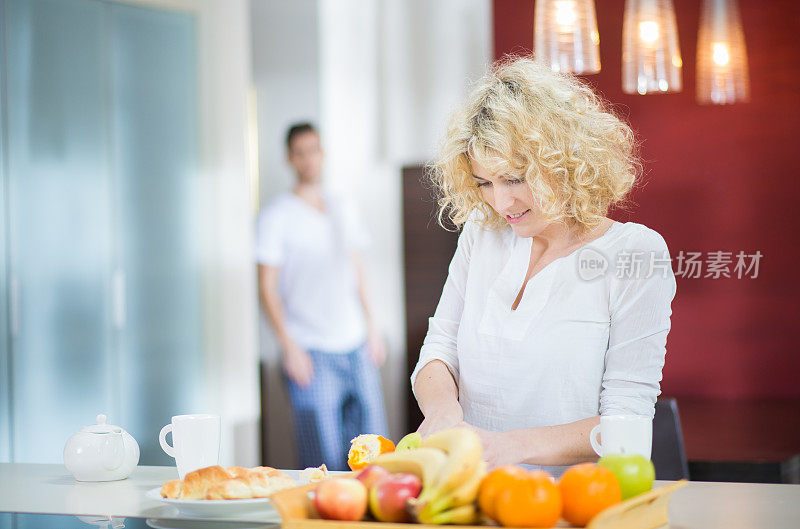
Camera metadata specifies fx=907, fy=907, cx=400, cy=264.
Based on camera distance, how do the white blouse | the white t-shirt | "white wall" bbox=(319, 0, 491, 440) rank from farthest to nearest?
"white wall" bbox=(319, 0, 491, 440)
the white t-shirt
the white blouse

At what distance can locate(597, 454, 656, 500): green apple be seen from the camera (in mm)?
1195

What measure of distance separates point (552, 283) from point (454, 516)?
80cm

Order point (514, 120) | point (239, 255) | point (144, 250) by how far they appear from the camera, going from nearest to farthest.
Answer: point (514, 120), point (144, 250), point (239, 255)

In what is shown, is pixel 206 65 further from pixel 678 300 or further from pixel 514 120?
pixel 514 120

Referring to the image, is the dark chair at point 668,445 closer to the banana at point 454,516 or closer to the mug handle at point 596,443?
the mug handle at point 596,443

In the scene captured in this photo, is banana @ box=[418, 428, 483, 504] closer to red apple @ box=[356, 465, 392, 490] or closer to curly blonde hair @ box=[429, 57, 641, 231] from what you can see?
red apple @ box=[356, 465, 392, 490]

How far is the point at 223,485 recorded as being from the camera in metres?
1.38

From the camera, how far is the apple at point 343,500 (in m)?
1.13

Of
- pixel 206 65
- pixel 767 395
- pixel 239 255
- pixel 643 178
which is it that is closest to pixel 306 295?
pixel 239 255

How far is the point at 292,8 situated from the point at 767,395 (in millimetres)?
2958

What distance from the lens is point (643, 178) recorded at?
4.12 metres

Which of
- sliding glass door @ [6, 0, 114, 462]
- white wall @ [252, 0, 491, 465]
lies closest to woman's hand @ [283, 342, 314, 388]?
white wall @ [252, 0, 491, 465]

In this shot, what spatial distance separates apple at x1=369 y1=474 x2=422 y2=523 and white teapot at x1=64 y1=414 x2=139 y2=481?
28.4 inches

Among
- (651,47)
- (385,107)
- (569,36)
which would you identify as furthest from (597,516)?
(385,107)
